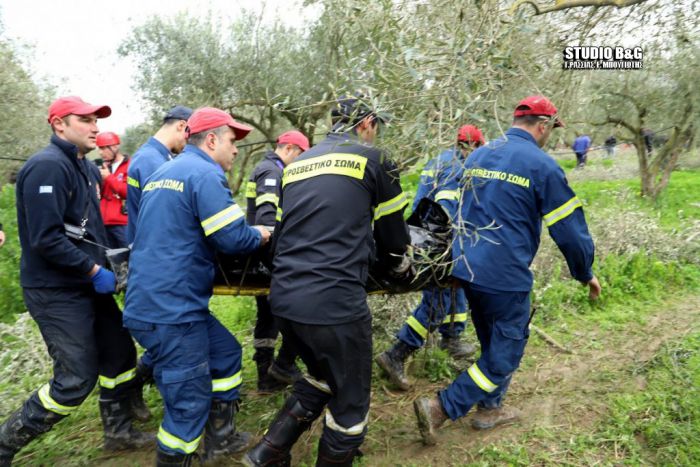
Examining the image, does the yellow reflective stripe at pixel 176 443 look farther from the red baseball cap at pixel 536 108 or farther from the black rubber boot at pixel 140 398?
the red baseball cap at pixel 536 108

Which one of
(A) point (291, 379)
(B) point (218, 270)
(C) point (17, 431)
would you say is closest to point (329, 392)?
(B) point (218, 270)

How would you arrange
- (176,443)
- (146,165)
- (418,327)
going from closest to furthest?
(176,443) < (146,165) < (418,327)

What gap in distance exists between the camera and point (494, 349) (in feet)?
10.5

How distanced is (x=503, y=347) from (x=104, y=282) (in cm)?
254

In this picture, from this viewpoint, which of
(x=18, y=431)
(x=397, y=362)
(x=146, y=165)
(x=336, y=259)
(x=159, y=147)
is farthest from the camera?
(x=397, y=362)

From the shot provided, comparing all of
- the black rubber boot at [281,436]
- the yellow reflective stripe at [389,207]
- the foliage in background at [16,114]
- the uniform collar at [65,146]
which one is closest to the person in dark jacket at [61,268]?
the uniform collar at [65,146]

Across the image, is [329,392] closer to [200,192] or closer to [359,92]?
[200,192]

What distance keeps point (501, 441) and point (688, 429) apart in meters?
1.18

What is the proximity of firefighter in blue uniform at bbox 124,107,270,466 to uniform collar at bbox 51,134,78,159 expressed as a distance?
65 centimetres

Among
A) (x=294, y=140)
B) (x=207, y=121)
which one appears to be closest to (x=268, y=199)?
(x=294, y=140)

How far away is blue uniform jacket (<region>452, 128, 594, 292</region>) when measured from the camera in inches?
120

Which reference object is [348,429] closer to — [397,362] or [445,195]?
[397,362]

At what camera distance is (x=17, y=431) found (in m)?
2.98

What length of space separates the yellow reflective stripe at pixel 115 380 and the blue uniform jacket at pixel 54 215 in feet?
2.26
